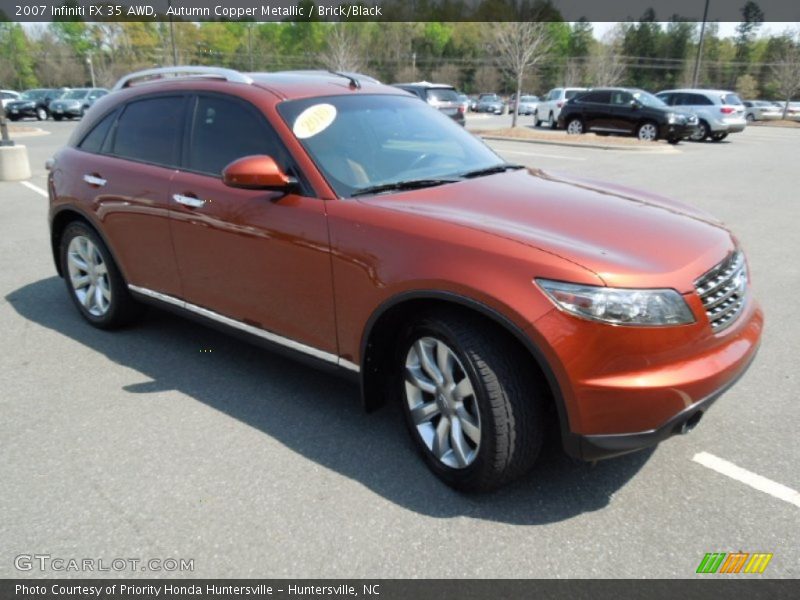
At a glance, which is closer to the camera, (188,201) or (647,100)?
(188,201)

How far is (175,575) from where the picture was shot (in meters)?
2.43

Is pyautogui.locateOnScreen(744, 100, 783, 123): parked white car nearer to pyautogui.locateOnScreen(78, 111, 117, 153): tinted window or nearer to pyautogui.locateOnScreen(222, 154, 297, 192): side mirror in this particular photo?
pyautogui.locateOnScreen(78, 111, 117, 153): tinted window

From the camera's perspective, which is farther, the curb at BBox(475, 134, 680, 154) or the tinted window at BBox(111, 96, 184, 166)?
the curb at BBox(475, 134, 680, 154)

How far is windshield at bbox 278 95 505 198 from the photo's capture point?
334cm

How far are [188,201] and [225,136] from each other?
1.44ft

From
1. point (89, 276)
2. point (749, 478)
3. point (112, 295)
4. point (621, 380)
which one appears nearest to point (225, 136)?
point (112, 295)

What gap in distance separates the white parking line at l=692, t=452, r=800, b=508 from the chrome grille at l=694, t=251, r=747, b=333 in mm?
753

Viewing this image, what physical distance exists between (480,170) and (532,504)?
75.3 inches

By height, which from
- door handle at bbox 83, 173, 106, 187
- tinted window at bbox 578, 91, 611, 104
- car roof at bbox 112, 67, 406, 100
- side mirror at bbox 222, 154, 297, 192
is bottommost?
tinted window at bbox 578, 91, 611, 104

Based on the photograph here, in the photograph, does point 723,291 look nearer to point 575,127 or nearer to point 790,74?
point 575,127

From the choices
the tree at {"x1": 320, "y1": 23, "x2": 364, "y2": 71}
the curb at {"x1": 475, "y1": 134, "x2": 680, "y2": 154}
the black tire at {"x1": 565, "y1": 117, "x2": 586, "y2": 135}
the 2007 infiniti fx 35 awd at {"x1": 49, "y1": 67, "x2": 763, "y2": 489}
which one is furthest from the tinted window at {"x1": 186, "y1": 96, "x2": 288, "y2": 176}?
the tree at {"x1": 320, "y1": 23, "x2": 364, "y2": 71}

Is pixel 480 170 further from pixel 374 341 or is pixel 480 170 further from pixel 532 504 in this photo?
pixel 532 504

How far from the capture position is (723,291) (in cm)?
274
